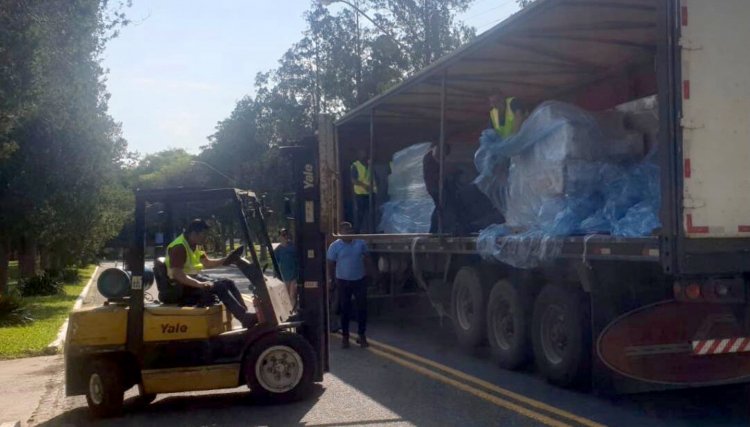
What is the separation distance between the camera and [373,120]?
15367 millimetres

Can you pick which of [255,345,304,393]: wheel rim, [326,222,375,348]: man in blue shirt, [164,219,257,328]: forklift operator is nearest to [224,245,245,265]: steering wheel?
[164,219,257,328]: forklift operator

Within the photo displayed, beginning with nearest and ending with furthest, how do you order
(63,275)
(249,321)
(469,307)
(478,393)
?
(249,321), (478,393), (469,307), (63,275)

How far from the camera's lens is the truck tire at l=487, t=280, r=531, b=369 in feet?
33.6

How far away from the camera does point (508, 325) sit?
424 inches

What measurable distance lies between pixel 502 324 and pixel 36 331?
9980 millimetres

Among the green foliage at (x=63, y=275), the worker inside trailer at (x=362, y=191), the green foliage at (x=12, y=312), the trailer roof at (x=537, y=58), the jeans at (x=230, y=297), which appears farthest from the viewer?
the green foliage at (x=63, y=275)

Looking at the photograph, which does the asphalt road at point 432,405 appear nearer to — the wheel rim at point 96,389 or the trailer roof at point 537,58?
the wheel rim at point 96,389

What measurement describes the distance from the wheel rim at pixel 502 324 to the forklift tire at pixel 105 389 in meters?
4.43

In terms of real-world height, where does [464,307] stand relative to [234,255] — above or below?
below

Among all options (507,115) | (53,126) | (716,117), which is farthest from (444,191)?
(53,126)

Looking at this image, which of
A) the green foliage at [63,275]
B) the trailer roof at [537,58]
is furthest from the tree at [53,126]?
the trailer roof at [537,58]

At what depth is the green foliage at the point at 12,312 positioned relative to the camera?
1825 centimetres

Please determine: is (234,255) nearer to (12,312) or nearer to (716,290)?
(716,290)

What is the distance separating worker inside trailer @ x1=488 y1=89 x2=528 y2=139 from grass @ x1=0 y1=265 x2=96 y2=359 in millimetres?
8079
